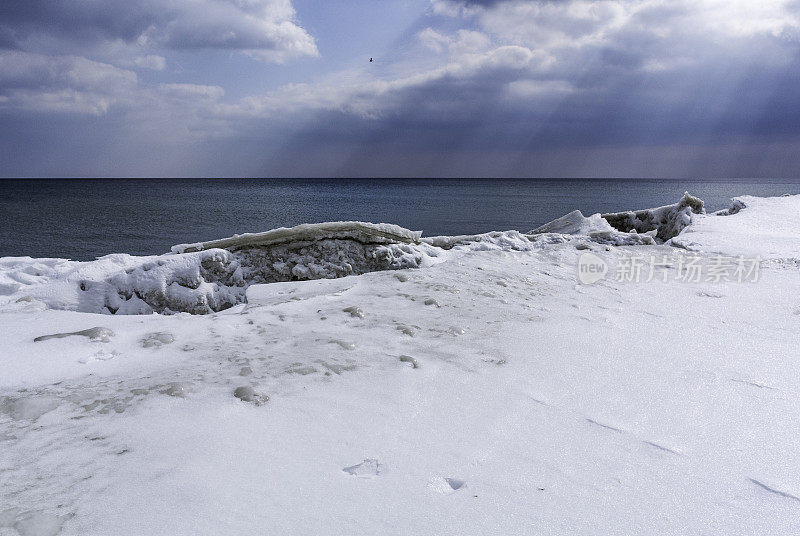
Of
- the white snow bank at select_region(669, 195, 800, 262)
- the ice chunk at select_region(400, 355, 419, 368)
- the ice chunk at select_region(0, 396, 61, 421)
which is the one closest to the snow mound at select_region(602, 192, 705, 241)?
the white snow bank at select_region(669, 195, 800, 262)

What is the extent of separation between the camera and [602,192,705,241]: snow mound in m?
8.45

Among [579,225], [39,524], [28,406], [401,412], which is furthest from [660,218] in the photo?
[39,524]

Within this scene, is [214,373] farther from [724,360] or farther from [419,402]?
[724,360]

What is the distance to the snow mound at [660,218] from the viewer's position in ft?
27.7

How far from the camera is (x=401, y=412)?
1.75 meters

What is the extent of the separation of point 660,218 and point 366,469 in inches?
359

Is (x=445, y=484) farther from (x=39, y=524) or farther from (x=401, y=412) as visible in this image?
(x=39, y=524)

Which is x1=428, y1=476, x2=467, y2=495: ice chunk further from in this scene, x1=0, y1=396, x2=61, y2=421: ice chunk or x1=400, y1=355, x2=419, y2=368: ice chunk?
x1=0, y1=396, x2=61, y2=421: ice chunk

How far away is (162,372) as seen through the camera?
1.99m

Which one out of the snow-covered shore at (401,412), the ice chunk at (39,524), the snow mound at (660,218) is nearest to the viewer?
the ice chunk at (39,524)

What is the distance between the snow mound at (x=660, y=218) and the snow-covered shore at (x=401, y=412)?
17.1 ft

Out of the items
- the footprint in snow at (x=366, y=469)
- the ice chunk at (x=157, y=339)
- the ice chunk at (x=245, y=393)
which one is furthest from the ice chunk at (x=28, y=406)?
the footprint in snow at (x=366, y=469)

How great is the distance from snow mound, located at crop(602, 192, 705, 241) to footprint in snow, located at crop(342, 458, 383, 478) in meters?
8.51

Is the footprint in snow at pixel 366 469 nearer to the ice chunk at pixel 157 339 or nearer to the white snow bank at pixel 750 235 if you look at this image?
the ice chunk at pixel 157 339
